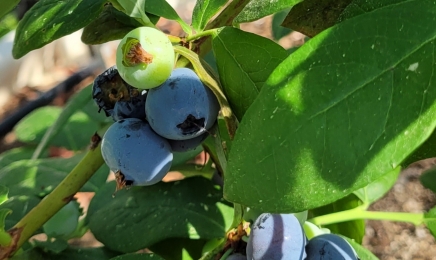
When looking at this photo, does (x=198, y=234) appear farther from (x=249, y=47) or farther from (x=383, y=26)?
(x=383, y=26)

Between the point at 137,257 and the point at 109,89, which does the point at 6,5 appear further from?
the point at 137,257

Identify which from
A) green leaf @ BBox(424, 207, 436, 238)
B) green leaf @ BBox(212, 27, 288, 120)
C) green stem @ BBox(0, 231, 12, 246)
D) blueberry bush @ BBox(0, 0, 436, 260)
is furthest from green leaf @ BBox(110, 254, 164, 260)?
green leaf @ BBox(424, 207, 436, 238)

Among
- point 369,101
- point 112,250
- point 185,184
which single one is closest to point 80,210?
point 112,250

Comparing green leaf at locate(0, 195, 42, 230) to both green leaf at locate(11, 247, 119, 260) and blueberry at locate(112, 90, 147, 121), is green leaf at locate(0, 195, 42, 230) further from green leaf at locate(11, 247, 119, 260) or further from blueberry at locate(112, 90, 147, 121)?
blueberry at locate(112, 90, 147, 121)

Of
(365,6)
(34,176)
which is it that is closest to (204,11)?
(365,6)

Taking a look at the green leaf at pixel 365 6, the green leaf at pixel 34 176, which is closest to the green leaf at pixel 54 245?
the green leaf at pixel 34 176

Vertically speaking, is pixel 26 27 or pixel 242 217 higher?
pixel 26 27

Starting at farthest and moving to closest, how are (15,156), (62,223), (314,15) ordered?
1. (15,156)
2. (62,223)
3. (314,15)
